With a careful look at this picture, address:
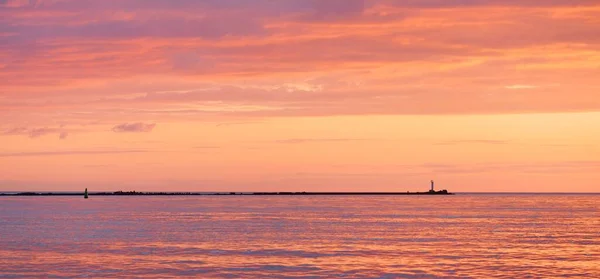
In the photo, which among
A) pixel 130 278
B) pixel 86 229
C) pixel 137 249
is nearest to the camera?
pixel 130 278

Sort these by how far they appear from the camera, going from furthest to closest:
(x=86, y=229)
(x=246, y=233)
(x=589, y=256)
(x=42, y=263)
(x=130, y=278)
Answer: (x=86, y=229) < (x=246, y=233) < (x=589, y=256) < (x=42, y=263) < (x=130, y=278)

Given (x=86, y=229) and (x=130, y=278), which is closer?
(x=130, y=278)

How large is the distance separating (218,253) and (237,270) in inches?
410

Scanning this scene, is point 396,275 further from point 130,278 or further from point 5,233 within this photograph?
point 5,233

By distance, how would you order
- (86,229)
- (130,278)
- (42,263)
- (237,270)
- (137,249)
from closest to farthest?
(130,278) < (237,270) < (42,263) < (137,249) < (86,229)

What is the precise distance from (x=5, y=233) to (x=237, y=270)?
43.4m

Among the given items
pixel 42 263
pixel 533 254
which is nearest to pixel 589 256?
pixel 533 254

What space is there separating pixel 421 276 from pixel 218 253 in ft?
61.9

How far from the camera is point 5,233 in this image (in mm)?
85125

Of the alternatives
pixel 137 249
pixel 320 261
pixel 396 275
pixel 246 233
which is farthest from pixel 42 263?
pixel 246 233

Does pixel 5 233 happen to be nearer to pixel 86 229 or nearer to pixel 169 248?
pixel 86 229

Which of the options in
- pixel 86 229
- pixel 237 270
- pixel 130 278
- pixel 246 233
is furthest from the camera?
pixel 86 229

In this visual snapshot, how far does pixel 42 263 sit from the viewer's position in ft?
181

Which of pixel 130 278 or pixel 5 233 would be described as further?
pixel 5 233
